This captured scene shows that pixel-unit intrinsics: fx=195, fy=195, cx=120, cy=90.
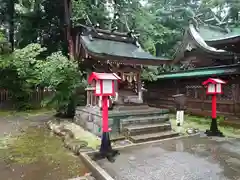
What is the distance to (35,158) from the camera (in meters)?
5.14

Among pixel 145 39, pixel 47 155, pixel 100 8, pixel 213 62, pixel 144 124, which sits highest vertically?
pixel 100 8

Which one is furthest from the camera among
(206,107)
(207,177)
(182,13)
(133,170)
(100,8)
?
(182,13)

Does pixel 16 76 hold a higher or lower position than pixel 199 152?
higher

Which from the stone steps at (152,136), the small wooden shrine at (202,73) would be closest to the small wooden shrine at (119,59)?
the stone steps at (152,136)

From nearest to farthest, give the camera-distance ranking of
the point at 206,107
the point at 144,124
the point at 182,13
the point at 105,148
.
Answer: the point at 105,148
the point at 144,124
the point at 206,107
the point at 182,13

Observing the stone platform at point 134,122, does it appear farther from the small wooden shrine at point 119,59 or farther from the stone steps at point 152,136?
the small wooden shrine at point 119,59

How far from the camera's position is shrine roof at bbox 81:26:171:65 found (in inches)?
A: 283

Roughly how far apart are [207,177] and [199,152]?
156cm

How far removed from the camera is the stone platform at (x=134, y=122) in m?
6.60

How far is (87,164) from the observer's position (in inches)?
182

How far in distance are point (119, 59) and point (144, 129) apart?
2.67 meters

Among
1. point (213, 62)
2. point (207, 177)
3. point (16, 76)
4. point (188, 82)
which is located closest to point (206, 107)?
point (188, 82)

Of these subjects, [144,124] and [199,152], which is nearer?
[199,152]

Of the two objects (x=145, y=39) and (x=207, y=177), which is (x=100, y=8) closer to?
(x=145, y=39)
